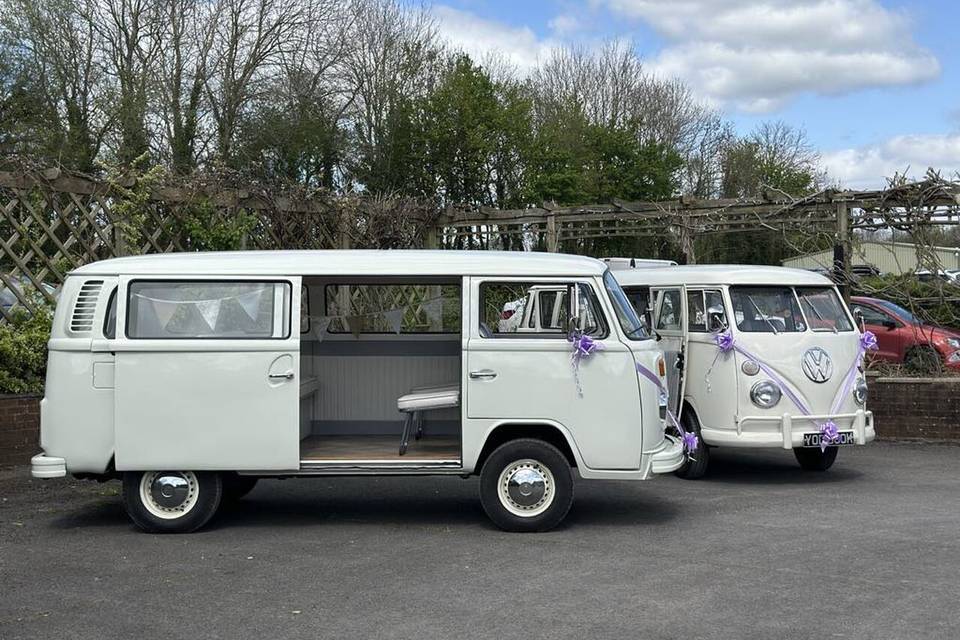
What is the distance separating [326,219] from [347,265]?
8.25 meters

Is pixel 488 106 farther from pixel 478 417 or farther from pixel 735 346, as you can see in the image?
pixel 478 417

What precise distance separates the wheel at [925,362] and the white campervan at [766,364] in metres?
3.55

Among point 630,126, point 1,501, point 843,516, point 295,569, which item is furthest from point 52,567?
point 630,126

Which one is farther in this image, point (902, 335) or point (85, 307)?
point (902, 335)

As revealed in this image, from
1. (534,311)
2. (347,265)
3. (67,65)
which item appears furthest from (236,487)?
(67,65)

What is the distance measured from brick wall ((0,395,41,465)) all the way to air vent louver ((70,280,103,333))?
133 inches

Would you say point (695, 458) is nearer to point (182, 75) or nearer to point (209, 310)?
point (209, 310)

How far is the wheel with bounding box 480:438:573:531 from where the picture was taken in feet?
26.3

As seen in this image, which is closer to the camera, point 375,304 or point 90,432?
point 90,432

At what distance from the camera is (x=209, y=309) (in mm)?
8117

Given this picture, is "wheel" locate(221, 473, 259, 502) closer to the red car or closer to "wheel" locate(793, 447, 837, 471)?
"wheel" locate(793, 447, 837, 471)

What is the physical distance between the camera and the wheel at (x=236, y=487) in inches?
365

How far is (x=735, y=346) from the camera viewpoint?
33.6 feet

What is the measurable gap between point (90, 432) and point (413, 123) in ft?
87.8
